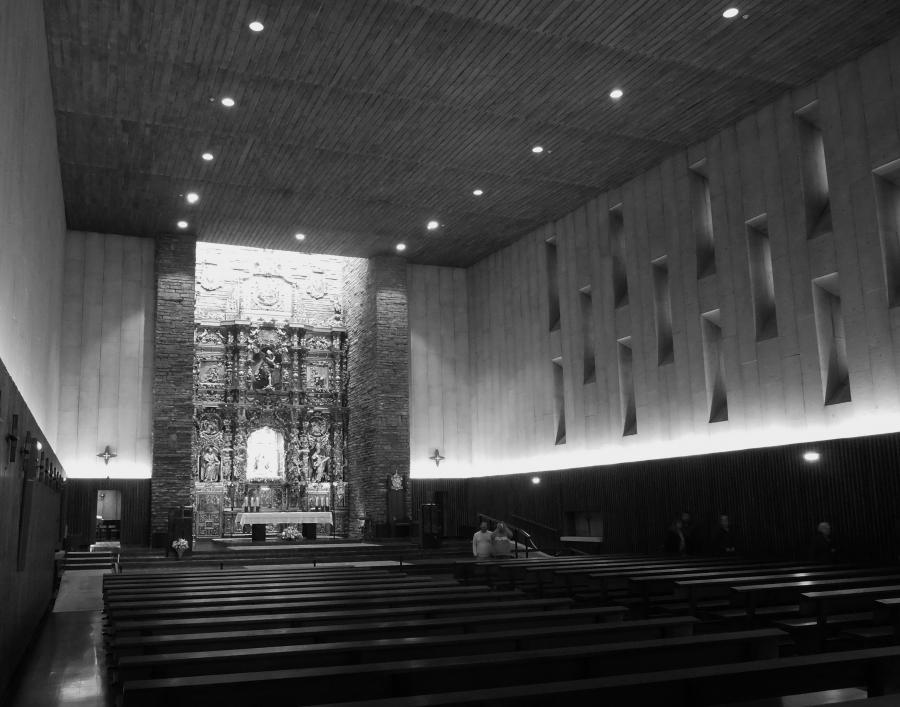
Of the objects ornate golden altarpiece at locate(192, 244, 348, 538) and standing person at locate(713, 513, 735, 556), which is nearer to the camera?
standing person at locate(713, 513, 735, 556)

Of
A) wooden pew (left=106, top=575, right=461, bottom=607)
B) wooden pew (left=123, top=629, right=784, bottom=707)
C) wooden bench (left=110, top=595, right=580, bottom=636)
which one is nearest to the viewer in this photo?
wooden pew (left=123, top=629, right=784, bottom=707)

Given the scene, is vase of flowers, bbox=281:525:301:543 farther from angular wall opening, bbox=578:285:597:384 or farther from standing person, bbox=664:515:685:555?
standing person, bbox=664:515:685:555

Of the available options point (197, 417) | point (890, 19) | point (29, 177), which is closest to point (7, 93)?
point (29, 177)

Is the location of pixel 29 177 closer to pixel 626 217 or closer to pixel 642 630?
pixel 642 630

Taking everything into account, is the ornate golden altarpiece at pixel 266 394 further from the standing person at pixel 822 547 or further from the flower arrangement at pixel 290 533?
the standing person at pixel 822 547

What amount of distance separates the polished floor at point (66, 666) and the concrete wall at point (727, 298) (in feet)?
36.1

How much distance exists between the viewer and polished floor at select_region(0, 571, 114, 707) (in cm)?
679

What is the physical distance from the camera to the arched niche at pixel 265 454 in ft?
78.0

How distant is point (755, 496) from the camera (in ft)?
47.5

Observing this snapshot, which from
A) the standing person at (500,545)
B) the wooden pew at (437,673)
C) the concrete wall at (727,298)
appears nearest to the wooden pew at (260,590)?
the wooden pew at (437,673)

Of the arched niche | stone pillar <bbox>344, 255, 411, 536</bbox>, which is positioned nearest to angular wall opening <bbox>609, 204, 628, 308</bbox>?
stone pillar <bbox>344, 255, 411, 536</bbox>

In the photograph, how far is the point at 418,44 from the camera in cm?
1280

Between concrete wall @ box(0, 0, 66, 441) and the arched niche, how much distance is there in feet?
25.9

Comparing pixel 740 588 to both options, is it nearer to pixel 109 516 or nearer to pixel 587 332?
pixel 587 332
